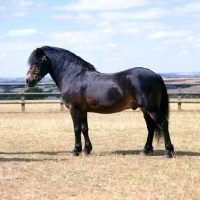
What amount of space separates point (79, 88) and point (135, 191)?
337 centimetres

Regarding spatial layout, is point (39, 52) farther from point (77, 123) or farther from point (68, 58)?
point (77, 123)

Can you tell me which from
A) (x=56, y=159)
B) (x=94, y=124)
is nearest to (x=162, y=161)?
(x=56, y=159)

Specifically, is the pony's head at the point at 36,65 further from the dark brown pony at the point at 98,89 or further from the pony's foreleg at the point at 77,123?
the pony's foreleg at the point at 77,123

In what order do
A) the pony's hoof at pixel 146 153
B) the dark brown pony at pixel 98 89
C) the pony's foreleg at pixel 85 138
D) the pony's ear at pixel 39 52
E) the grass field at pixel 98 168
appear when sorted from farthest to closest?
the pony's ear at pixel 39 52 < the pony's foreleg at pixel 85 138 < the pony's hoof at pixel 146 153 < the dark brown pony at pixel 98 89 < the grass field at pixel 98 168

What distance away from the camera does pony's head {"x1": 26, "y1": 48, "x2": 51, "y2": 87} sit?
8906 mm

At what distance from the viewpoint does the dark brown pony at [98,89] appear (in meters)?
8.06

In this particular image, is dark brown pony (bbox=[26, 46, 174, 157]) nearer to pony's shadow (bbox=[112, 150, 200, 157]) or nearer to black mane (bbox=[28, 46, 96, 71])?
black mane (bbox=[28, 46, 96, 71])

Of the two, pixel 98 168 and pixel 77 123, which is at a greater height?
pixel 77 123

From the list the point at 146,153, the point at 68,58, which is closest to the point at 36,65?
the point at 68,58

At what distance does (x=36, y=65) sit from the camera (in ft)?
29.3

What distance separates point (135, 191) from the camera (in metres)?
5.60

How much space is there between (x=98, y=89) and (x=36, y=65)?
56.4 inches

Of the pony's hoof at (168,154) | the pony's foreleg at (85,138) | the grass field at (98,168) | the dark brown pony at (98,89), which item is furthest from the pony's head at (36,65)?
the pony's hoof at (168,154)

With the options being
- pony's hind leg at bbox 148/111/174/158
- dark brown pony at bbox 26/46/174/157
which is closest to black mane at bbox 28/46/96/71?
dark brown pony at bbox 26/46/174/157
